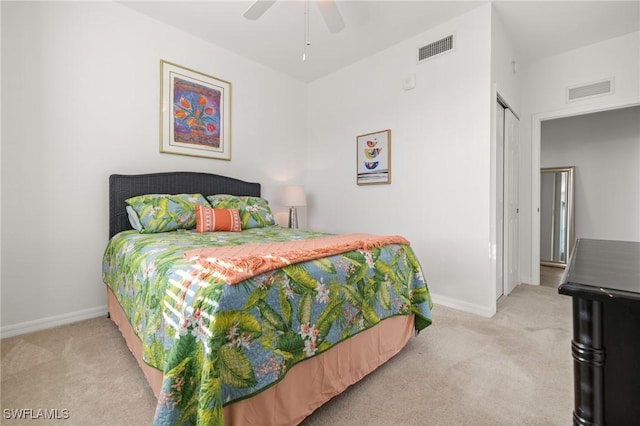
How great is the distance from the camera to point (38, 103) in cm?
226

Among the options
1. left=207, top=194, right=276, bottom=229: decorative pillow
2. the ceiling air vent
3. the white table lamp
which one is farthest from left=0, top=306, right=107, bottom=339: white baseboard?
the ceiling air vent

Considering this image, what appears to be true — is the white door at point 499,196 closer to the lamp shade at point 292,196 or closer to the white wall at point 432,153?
the white wall at point 432,153

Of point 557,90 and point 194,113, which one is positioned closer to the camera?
point 194,113

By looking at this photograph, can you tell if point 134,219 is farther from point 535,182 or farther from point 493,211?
point 535,182

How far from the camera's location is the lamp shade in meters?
3.71

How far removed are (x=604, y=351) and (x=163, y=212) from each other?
263 cm

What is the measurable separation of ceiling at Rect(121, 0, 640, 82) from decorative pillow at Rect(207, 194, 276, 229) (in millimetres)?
1705

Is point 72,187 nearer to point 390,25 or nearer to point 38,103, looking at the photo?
point 38,103

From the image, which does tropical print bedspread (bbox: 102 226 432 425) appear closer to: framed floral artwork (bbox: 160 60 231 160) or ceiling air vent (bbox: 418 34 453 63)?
framed floral artwork (bbox: 160 60 231 160)

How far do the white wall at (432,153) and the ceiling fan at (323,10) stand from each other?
1.26 metres

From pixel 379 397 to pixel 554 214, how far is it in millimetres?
4529

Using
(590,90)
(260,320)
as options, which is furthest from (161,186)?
(590,90)

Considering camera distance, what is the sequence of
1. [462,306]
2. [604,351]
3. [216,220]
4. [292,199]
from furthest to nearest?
[292,199], [462,306], [216,220], [604,351]

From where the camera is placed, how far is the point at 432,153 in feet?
9.73
